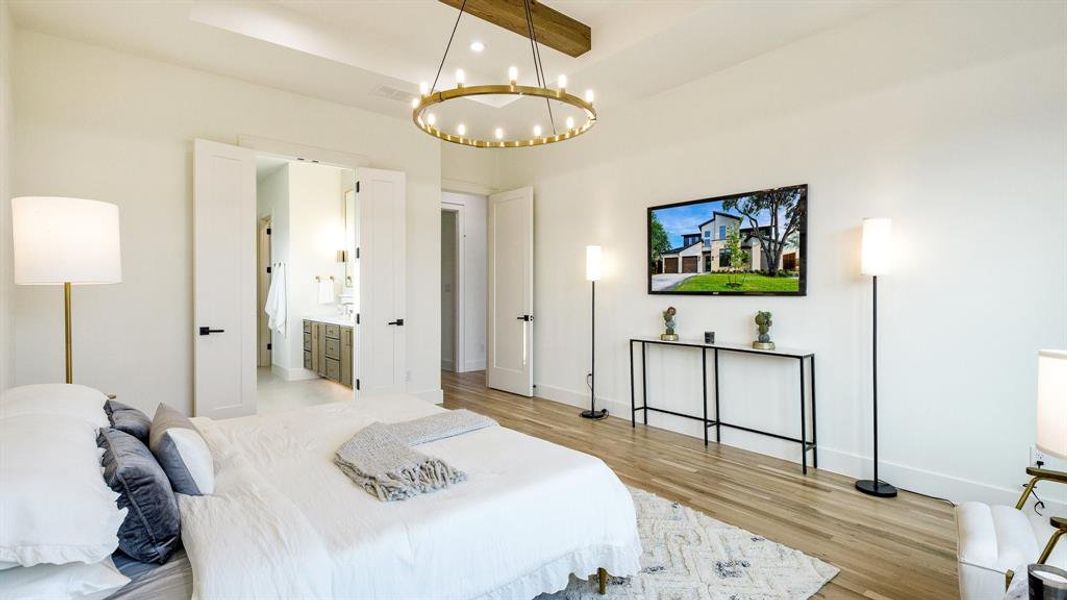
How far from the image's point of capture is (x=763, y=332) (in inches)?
151

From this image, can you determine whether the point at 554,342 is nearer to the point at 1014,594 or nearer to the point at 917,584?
the point at 917,584

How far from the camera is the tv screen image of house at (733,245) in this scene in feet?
12.2

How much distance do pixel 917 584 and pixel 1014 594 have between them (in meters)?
0.96

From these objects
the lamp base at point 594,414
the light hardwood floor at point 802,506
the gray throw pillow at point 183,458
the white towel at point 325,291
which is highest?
the white towel at point 325,291

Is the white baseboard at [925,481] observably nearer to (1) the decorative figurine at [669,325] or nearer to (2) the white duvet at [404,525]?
(1) the decorative figurine at [669,325]

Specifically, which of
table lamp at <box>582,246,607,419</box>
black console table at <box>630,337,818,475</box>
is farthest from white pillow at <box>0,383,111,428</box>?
table lamp at <box>582,246,607,419</box>

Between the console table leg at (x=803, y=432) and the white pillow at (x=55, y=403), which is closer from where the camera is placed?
the white pillow at (x=55, y=403)

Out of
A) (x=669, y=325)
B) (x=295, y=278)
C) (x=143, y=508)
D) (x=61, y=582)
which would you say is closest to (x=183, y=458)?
(x=143, y=508)

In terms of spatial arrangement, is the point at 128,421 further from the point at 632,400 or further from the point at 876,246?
the point at 876,246

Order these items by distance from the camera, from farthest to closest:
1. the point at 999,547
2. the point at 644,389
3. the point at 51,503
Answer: the point at 644,389 → the point at 999,547 → the point at 51,503

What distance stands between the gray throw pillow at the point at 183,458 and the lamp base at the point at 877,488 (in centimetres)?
355

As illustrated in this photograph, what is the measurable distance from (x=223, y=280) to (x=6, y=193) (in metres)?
1.34

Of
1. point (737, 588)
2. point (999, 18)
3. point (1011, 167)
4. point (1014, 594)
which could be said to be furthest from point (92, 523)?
point (999, 18)

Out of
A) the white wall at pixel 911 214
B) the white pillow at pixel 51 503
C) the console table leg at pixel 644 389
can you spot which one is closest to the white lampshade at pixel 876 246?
the white wall at pixel 911 214
